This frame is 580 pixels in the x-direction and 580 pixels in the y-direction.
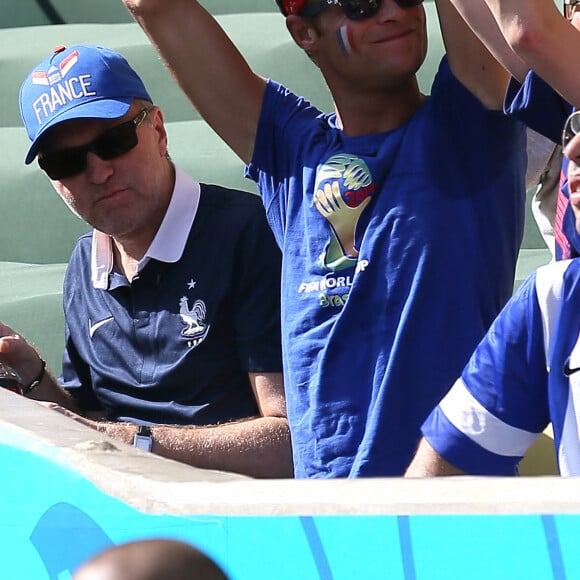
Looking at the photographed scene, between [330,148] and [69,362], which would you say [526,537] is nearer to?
[330,148]

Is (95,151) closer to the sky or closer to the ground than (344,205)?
closer to the sky

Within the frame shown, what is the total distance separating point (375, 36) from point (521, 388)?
1.93 feet

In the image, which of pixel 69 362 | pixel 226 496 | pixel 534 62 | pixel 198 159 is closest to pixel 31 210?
pixel 198 159

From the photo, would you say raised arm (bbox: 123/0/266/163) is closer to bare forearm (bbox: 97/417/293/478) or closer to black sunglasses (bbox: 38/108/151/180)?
black sunglasses (bbox: 38/108/151/180)

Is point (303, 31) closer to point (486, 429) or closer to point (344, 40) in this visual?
point (344, 40)

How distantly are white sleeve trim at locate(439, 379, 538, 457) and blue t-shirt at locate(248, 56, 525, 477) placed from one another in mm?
226

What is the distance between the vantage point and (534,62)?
137 cm

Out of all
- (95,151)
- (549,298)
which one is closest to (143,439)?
(95,151)

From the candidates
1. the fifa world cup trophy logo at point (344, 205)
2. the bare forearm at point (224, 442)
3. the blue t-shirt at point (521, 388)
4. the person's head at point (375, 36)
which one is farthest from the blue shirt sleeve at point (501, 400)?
the bare forearm at point (224, 442)

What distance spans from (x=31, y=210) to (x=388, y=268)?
1.94 m

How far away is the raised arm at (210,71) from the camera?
186 centimetres

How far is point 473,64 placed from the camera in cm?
164

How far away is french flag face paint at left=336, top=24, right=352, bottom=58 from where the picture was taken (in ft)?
5.64

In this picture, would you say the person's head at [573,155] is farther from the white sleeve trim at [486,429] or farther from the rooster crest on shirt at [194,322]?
the rooster crest on shirt at [194,322]
